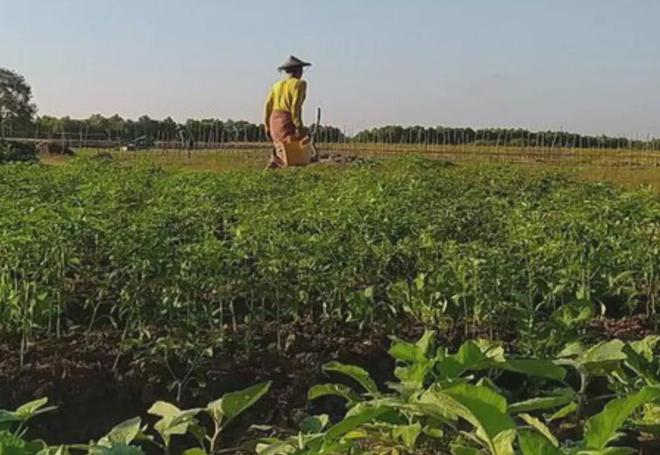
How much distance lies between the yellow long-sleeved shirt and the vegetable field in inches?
480

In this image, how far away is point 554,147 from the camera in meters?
38.1

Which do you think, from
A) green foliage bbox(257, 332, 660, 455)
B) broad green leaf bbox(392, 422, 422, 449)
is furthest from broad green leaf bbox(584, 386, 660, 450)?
broad green leaf bbox(392, 422, 422, 449)

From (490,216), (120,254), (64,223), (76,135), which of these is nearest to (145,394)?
(120,254)

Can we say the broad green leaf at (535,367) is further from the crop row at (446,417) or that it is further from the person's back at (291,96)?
the person's back at (291,96)

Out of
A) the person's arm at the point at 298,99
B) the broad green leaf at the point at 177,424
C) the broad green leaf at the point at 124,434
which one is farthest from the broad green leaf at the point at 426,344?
the person's arm at the point at 298,99

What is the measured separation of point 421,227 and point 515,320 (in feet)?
3.87

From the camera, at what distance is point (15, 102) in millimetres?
57156

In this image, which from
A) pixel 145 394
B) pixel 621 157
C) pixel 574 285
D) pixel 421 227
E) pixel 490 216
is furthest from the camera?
pixel 621 157

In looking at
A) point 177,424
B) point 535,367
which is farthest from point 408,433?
point 177,424

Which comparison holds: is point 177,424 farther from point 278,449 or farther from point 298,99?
point 298,99

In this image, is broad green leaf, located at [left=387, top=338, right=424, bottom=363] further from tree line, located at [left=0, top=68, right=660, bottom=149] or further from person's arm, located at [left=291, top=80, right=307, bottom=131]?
tree line, located at [left=0, top=68, right=660, bottom=149]

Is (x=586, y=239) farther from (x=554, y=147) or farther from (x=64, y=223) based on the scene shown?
(x=554, y=147)

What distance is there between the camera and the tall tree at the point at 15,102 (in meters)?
55.6

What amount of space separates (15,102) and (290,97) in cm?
4371
